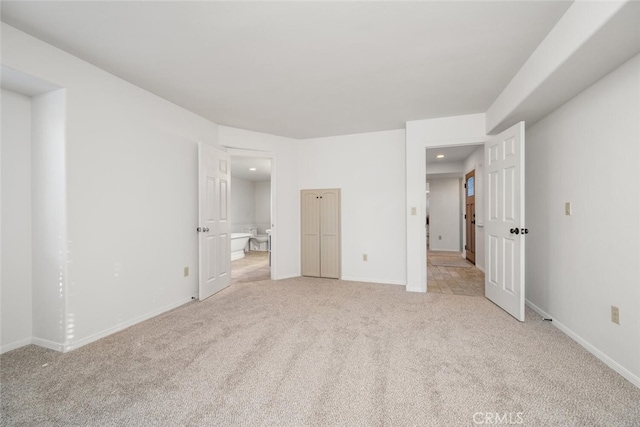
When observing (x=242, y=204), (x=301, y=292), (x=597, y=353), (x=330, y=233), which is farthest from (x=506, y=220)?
(x=242, y=204)

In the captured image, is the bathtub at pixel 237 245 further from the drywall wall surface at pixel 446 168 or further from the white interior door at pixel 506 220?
the white interior door at pixel 506 220

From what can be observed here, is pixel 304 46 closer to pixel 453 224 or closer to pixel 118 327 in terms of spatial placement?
pixel 118 327

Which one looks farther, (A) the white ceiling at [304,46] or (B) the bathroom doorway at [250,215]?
(B) the bathroom doorway at [250,215]

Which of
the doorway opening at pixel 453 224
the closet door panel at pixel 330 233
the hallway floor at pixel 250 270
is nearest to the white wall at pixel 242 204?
the hallway floor at pixel 250 270

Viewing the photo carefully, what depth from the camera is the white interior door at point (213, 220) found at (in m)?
3.45

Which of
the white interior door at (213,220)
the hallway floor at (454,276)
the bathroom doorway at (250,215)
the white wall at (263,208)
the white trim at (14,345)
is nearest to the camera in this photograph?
the white trim at (14,345)

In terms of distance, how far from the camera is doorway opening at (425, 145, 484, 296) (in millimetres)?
4402

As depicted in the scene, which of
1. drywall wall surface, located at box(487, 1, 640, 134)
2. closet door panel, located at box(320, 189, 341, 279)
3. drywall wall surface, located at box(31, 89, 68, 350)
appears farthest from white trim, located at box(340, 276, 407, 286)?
drywall wall surface, located at box(31, 89, 68, 350)

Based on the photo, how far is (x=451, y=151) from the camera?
5.43 meters

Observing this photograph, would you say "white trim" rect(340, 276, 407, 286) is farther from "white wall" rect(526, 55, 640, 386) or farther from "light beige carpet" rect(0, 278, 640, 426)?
"white wall" rect(526, 55, 640, 386)

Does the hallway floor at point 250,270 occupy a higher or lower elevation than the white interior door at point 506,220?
lower

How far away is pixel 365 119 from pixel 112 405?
12.2ft

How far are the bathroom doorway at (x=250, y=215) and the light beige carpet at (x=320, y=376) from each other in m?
2.87

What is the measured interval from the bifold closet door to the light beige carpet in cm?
174
